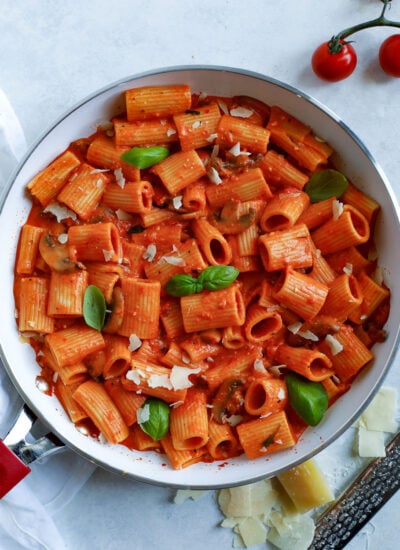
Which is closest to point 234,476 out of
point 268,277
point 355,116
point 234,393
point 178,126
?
point 234,393

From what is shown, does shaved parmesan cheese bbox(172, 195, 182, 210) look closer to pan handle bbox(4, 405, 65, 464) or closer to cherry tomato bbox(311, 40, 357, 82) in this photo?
cherry tomato bbox(311, 40, 357, 82)

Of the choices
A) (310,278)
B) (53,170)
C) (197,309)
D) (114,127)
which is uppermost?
(114,127)

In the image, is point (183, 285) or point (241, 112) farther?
point (241, 112)

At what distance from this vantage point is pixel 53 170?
2.69 metres

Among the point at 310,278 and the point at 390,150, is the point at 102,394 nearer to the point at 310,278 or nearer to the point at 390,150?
the point at 310,278

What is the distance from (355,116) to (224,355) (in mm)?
1252

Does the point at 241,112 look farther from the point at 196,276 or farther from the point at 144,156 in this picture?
the point at 196,276

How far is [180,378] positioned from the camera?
263cm

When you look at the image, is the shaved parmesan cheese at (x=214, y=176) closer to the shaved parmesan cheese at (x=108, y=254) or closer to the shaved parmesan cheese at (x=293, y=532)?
the shaved parmesan cheese at (x=108, y=254)

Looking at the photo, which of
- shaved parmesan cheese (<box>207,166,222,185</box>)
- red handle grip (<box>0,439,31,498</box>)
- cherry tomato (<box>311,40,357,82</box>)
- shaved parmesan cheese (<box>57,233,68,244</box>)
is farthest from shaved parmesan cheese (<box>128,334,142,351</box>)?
cherry tomato (<box>311,40,357,82</box>)

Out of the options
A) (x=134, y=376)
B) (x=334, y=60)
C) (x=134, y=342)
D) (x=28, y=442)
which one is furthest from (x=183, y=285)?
(x=334, y=60)

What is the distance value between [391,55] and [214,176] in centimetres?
97

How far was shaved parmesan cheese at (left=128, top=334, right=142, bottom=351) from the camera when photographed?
266 cm

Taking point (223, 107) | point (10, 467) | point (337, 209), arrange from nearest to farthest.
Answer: point (10, 467)
point (337, 209)
point (223, 107)
